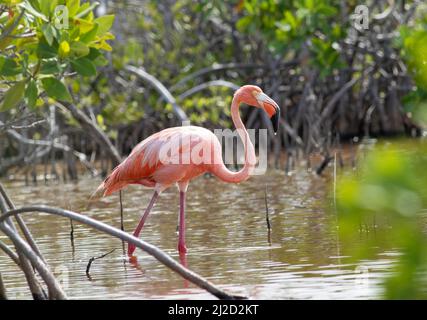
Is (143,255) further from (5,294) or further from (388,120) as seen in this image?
(388,120)

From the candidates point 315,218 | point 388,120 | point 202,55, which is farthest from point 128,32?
point 315,218

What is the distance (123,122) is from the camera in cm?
1417

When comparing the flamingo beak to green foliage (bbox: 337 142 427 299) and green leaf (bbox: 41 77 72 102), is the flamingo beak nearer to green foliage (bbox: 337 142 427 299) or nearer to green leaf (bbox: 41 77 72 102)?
green leaf (bbox: 41 77 72 102)

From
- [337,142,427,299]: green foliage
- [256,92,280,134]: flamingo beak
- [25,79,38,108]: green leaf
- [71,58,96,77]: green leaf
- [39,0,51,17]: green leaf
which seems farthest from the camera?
[256,92,280,134]: flamingo beak

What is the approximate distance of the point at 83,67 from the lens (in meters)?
5.82

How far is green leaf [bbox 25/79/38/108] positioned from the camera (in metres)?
5.57

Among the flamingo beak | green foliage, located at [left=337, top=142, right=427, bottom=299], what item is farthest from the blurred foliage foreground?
the flamingo beak

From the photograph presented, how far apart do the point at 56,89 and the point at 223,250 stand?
1.93m

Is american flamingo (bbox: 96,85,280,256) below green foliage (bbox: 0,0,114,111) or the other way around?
below

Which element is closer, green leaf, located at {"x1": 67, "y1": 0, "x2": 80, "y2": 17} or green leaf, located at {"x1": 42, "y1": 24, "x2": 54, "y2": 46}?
green leaf, located at {"x1": 42, "y1": 24, "x2": 54, "y2": 46}

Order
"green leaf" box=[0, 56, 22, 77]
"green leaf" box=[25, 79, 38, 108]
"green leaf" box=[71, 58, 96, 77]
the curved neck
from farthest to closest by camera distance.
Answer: the curved neck → "green leaf" box=[71, 58, 96, 77] → "green leaf" box=[0, 56, 22, 77] → "green leaf" box=[25, 79, 38, 108]

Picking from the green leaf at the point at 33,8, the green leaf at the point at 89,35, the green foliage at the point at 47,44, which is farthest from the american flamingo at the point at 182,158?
the green leaf at the point at 33,8

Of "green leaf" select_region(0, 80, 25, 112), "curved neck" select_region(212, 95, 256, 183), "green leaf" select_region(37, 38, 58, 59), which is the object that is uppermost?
"green leaf" select_region(37, 38, 58, 59)

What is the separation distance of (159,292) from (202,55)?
10486 mm
